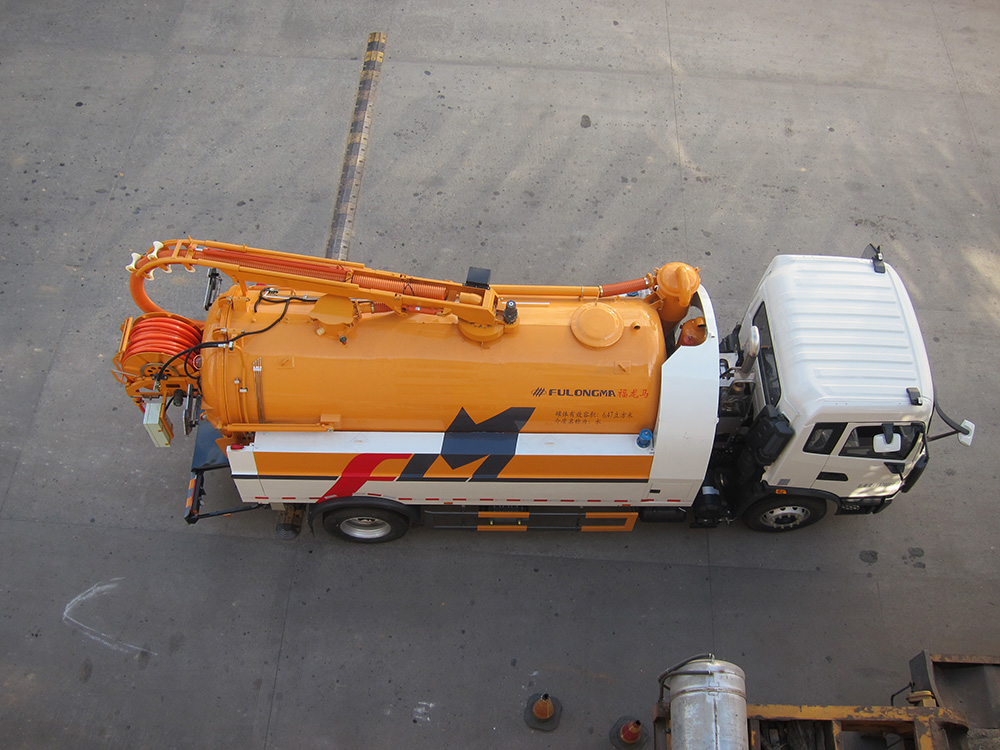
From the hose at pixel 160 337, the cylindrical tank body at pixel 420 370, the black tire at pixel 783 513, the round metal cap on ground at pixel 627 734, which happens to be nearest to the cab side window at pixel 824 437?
the black tire at pixel 783 513

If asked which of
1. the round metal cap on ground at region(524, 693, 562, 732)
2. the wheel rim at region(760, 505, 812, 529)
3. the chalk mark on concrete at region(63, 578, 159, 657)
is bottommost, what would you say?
the round metal cap on ground at region(524, 693, 562, 732)

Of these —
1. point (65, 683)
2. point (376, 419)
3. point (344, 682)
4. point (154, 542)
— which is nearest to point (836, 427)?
point (376, 419)

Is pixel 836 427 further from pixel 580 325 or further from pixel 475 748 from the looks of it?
pixel 475 748

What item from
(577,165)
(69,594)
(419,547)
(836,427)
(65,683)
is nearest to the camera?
(836,427)

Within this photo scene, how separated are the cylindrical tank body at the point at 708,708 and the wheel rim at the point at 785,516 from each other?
1958 mm

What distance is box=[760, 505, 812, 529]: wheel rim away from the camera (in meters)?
6.25

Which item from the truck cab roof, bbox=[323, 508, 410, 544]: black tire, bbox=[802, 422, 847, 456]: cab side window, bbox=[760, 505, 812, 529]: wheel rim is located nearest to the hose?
bbox=[323, 508, 410, 544]: black tire

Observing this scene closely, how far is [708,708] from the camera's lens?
4500 mm

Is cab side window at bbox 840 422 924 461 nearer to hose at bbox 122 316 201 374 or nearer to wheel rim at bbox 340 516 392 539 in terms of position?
wheel rim at bbox 340 516 392 539

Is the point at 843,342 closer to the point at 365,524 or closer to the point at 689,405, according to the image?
the point at 689,405

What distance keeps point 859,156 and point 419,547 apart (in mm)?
7846

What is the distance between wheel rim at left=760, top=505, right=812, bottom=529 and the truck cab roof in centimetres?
127

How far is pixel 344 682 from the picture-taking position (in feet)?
19.1

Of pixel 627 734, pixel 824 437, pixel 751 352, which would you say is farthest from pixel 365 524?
pixel 824 437
